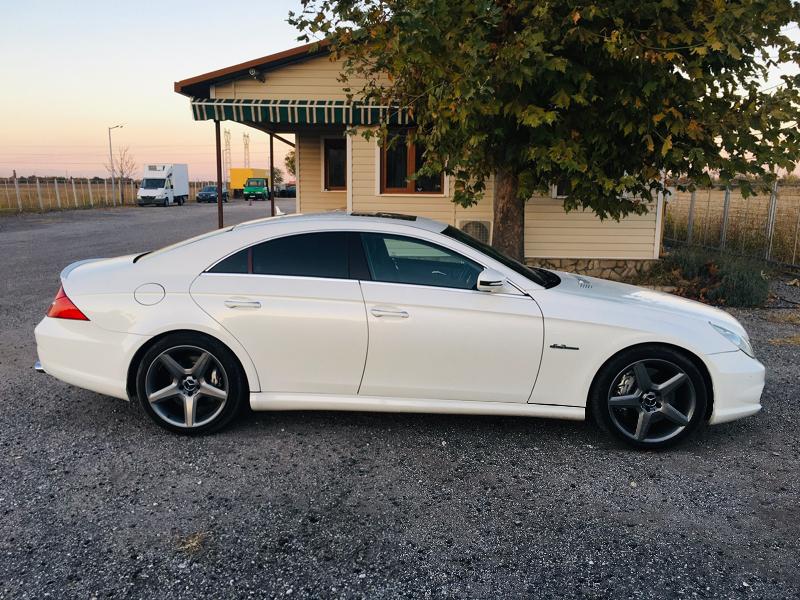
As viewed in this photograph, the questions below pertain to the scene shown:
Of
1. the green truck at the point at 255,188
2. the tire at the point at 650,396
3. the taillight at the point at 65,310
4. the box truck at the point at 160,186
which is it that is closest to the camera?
the tire at the point at 650,396

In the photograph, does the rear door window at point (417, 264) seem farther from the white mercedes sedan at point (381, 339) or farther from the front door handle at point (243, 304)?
the front door handle at point (243, 304)

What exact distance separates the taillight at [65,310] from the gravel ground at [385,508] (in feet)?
2.62

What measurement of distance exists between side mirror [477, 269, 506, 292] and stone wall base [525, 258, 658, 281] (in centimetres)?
842

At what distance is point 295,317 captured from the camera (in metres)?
3.94

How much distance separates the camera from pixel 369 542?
117 inches

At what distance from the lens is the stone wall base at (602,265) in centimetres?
1209

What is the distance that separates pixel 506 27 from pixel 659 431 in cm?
532

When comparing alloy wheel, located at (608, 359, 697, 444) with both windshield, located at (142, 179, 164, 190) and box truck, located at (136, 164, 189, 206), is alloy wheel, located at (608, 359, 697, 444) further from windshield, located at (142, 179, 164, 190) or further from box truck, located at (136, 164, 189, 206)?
windshield, located at (142, 179, 164, 190)

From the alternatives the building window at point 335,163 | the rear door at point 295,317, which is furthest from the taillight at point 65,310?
the building window at point 335,163

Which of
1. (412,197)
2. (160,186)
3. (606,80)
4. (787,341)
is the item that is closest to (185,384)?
(606,80)

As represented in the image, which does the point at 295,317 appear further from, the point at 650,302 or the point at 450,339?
the point at 650,302

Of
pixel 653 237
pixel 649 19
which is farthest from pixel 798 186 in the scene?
pixel 649 19

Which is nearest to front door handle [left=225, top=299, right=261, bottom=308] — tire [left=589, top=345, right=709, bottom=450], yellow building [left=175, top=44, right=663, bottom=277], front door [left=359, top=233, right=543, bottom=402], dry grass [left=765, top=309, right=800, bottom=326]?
front door [left=359, top=233, right=543, bottom=402]

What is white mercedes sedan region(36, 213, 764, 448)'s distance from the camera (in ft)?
12.7
